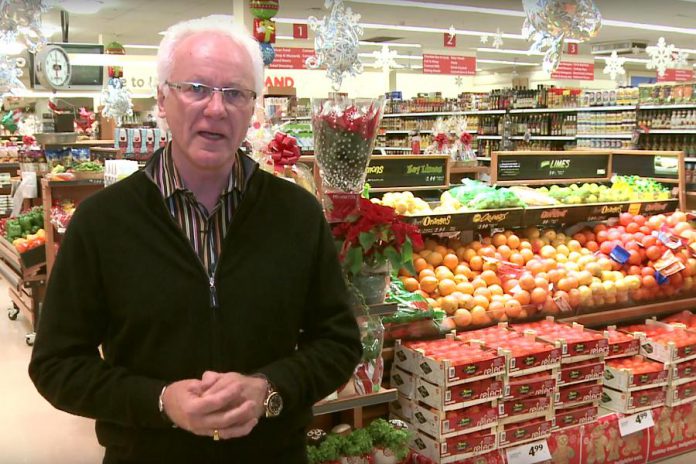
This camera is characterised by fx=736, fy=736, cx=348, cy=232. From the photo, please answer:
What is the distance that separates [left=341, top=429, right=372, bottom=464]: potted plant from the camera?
114 inches

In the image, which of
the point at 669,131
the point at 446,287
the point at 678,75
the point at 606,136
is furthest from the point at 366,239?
the point at 678,75

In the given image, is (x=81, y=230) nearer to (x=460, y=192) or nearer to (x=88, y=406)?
(x=88, y=406)

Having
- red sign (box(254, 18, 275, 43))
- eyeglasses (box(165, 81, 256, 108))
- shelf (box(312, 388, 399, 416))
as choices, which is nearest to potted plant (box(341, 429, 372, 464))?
shelf (box(312, 388, 399, 416))

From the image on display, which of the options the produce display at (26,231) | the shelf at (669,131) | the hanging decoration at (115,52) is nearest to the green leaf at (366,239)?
the produce display at (26,231)

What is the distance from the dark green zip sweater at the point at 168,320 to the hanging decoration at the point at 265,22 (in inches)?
96.8

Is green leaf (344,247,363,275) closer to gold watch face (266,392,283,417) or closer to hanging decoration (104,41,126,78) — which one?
gold watch face (266,392,283,417)

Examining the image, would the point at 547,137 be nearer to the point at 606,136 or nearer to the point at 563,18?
the point at 606,136

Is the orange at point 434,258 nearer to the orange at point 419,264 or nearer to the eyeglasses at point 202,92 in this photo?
the orange at point 419,264

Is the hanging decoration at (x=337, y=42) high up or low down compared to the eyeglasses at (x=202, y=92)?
up

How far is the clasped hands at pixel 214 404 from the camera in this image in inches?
50.7

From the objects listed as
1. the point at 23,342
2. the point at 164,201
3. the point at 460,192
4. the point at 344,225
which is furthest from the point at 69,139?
the point at 164,201

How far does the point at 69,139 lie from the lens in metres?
9.11

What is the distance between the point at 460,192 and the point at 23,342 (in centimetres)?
404

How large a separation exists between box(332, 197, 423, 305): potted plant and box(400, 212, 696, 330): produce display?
0.69 m
